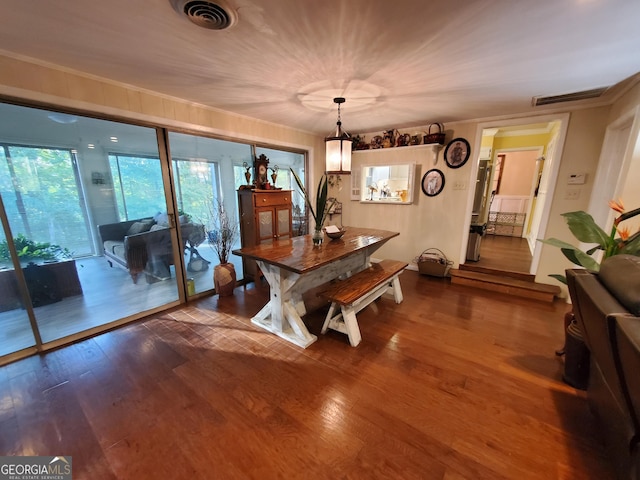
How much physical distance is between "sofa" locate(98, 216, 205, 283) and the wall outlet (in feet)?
14.9

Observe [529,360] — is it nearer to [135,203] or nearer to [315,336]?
[315,336]

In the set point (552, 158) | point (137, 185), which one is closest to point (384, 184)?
point (552, 158)

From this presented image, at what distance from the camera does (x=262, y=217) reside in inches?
132

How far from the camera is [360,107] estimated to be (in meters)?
2.89

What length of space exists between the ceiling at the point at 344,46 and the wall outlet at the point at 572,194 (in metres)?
0.97

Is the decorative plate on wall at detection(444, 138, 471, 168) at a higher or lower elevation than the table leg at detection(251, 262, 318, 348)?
higher

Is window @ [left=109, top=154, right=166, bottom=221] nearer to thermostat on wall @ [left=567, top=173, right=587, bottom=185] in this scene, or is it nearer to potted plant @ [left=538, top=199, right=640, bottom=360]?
potted plant @ [left=538, top=199, right=640, bottom=360]

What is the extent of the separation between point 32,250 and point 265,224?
7.01 feet

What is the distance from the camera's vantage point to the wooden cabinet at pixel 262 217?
10.8ft

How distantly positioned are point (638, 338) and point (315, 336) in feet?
6.32

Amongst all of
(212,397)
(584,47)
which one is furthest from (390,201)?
(212,397)

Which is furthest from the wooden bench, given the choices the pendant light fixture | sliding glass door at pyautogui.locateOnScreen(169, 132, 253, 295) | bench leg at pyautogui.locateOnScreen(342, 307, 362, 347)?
sliding glass door at pyautogui.locateOnScreen(169, 132, 253, 295)

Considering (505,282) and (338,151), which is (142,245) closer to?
(338,151)

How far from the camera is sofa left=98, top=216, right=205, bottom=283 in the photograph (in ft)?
8.14
